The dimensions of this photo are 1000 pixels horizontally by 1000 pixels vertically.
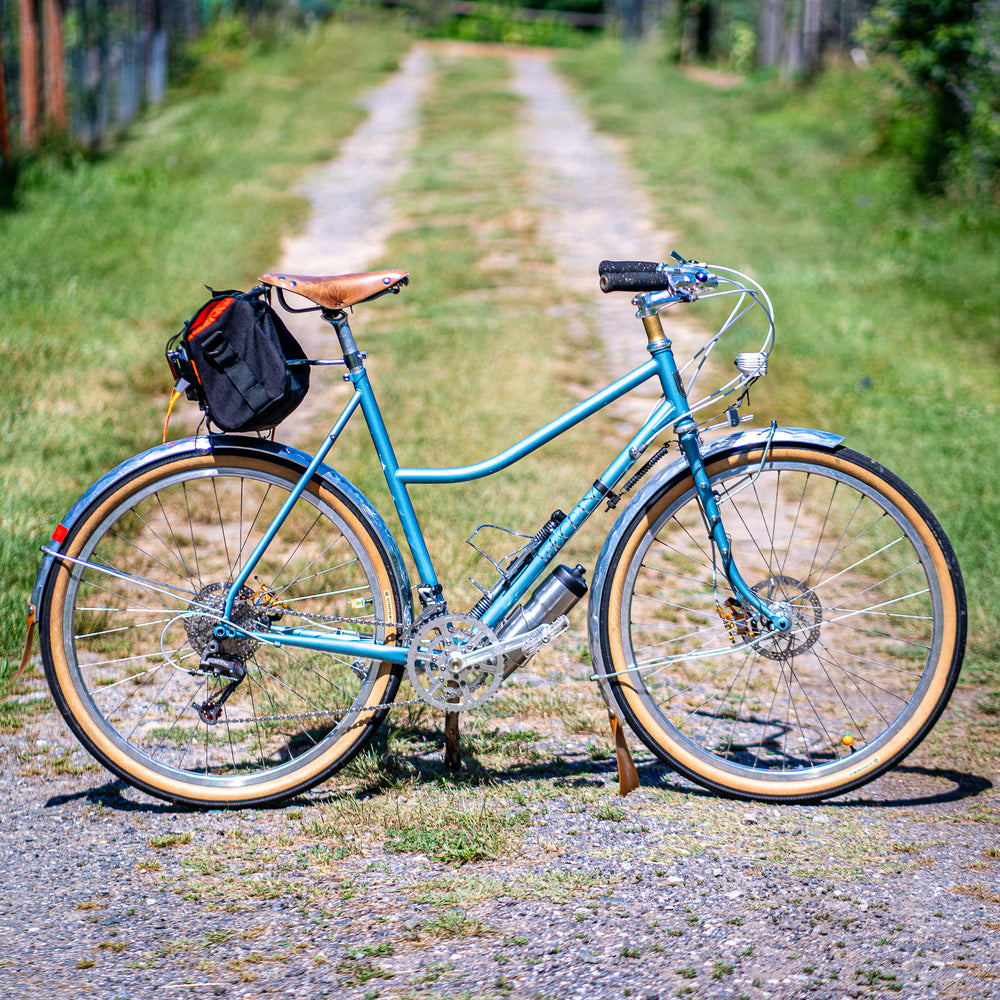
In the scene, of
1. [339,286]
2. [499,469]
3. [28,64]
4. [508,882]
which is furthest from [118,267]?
[508,882]

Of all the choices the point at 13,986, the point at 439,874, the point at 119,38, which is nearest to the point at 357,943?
the point at 439,874

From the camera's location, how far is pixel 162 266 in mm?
8375

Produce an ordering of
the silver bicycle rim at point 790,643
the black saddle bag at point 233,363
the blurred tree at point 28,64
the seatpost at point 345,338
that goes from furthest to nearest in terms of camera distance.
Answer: the blurred tree at point 28,64 → the silver bicycle rim at point 790,643 → the seatpost at point 345,338 → the black saddle bag at point 233,363

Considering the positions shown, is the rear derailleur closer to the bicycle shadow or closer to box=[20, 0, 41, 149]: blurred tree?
the bicycle shadow

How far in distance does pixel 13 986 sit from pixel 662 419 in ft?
6.64

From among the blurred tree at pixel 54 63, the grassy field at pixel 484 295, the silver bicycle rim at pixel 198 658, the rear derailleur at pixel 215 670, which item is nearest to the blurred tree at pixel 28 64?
the blurred tree at pixel 54 63

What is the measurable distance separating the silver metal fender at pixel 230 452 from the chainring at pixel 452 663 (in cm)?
10

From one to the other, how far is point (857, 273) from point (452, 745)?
22.2 feet

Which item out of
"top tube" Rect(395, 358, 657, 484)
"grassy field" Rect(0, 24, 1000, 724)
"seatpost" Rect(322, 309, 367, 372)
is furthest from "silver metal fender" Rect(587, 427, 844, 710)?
"grassy field" Rect(0, 24, 1000, 724)

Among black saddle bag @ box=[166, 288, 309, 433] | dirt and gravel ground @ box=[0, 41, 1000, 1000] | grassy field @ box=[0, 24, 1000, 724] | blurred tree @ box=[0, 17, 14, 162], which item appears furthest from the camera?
blurred tree @ box=[0, 17, 14, 162]

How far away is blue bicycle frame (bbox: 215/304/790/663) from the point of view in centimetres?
302

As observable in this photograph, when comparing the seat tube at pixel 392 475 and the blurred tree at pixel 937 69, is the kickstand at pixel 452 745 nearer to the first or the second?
the seat tube at pixel 392 475

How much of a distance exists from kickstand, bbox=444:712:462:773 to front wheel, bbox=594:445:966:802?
0.46 m

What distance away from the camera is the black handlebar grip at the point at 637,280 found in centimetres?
298
